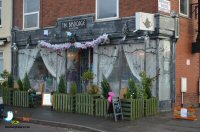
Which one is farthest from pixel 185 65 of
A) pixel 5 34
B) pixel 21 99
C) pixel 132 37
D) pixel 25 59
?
pixel 5 34

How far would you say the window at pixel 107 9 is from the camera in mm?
17078

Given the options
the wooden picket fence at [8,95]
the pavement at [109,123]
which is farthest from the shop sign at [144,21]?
the wooden picket fence at [8,95]

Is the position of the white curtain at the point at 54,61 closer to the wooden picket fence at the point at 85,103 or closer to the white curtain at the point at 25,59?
the white curtain at the point at 25,59

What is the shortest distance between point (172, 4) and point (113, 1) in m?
2.47

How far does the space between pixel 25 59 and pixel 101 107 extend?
25.0 feet

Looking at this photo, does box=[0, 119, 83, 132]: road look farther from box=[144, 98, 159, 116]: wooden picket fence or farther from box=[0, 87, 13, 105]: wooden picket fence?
box=[0, 87, 13, 105]: wooden picket fence

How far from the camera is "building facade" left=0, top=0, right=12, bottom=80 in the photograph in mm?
21562

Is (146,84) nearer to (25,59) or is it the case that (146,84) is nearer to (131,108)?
(131,108)

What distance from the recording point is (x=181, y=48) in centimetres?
1692

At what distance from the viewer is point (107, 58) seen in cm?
1730

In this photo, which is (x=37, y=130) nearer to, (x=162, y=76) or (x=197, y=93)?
(x=162, y=76)

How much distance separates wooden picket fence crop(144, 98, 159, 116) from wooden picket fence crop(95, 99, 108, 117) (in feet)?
4.72

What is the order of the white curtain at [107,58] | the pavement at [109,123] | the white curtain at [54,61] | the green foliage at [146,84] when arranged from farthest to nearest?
the white curtain at [54,61] → the white curtain at [107,58] → the green foliage at [146,84] → the pavement at [109,123]

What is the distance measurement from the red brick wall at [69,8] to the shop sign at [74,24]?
0.40 metres
